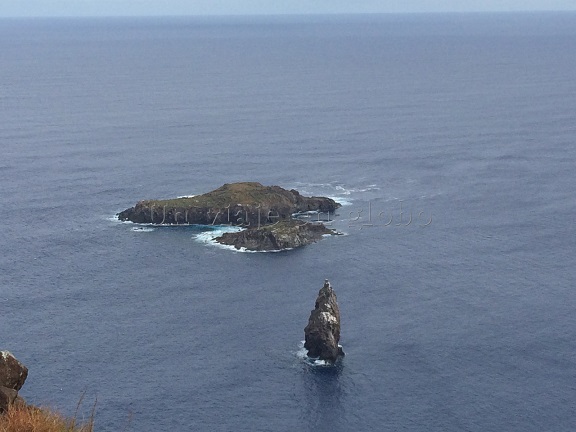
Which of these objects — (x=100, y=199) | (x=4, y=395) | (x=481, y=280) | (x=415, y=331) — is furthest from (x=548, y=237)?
(x=4, y=395)

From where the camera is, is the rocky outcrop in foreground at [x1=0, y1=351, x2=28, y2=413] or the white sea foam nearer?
the rocky outcrop in foreground at [x1=0, y1=351, x2=28, y2=413]

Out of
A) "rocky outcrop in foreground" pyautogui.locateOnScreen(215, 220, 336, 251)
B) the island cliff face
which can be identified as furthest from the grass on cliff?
the island cliff face

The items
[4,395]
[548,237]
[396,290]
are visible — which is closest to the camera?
[4,395]

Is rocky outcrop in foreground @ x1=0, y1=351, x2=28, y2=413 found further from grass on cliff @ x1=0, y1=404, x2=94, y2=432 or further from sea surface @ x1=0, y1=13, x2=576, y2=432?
sea surface @ x1=0, y1=13, x2=576, y2=432

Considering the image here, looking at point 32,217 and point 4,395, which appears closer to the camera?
point 4,395

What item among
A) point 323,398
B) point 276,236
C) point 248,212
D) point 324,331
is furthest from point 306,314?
point 248,212

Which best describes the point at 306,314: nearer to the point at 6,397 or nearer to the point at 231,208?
the point at 231,208

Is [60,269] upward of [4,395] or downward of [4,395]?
downward

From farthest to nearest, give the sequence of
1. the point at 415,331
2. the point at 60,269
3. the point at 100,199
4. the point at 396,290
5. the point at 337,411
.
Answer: the point at 100,199 → the point at 60,269 → the point at 396,290 → the point at 415,331 → the point at 337,411

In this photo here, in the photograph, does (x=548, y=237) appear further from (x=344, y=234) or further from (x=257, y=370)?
(x=257, y=370)
